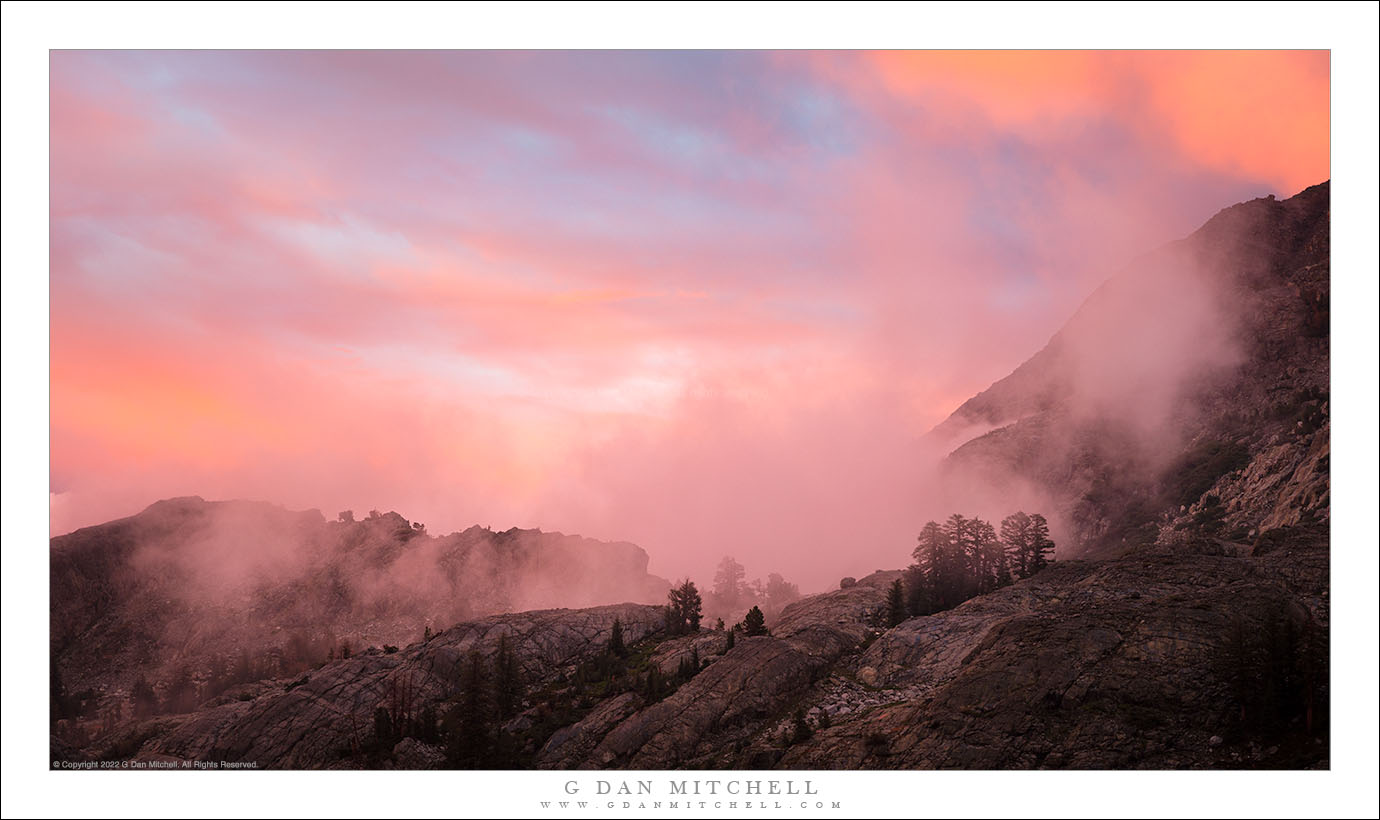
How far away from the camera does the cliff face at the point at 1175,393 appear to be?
248 ft

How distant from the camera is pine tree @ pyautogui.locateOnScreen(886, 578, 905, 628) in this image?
63.2m

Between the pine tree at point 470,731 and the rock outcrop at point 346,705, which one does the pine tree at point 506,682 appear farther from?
the pine tree at point 470,731

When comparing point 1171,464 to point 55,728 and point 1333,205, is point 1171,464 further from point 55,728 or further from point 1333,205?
point 55,728

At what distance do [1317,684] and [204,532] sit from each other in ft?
505

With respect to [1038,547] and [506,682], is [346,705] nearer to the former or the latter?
[506,682]

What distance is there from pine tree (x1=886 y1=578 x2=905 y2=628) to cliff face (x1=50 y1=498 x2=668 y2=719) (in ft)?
226

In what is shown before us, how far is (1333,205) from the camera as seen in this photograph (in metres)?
38.6

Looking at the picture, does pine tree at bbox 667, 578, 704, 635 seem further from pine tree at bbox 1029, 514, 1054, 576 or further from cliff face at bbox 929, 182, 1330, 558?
cliff face at bbox 929, 182, 1330, 558

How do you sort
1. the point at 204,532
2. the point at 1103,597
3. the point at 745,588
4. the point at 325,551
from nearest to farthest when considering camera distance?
1. the point at 1103,597
2. the point at 745,588
3. the point at 204,532
4. the point at 325,551

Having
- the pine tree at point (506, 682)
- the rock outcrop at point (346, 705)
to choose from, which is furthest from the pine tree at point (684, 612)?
the pine tree at point (506, 682)

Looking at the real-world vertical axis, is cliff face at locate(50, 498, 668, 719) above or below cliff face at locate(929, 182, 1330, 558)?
below

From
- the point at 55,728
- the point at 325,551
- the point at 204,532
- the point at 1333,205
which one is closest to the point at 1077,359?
the point at 1333,205

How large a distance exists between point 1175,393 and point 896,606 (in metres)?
50.9

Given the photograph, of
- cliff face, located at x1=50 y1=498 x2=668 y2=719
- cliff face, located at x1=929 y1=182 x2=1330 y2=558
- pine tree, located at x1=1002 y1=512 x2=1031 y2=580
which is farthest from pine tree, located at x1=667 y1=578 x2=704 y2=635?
cliff face, located at x1=50 y1=498 x2=668 y2=719
